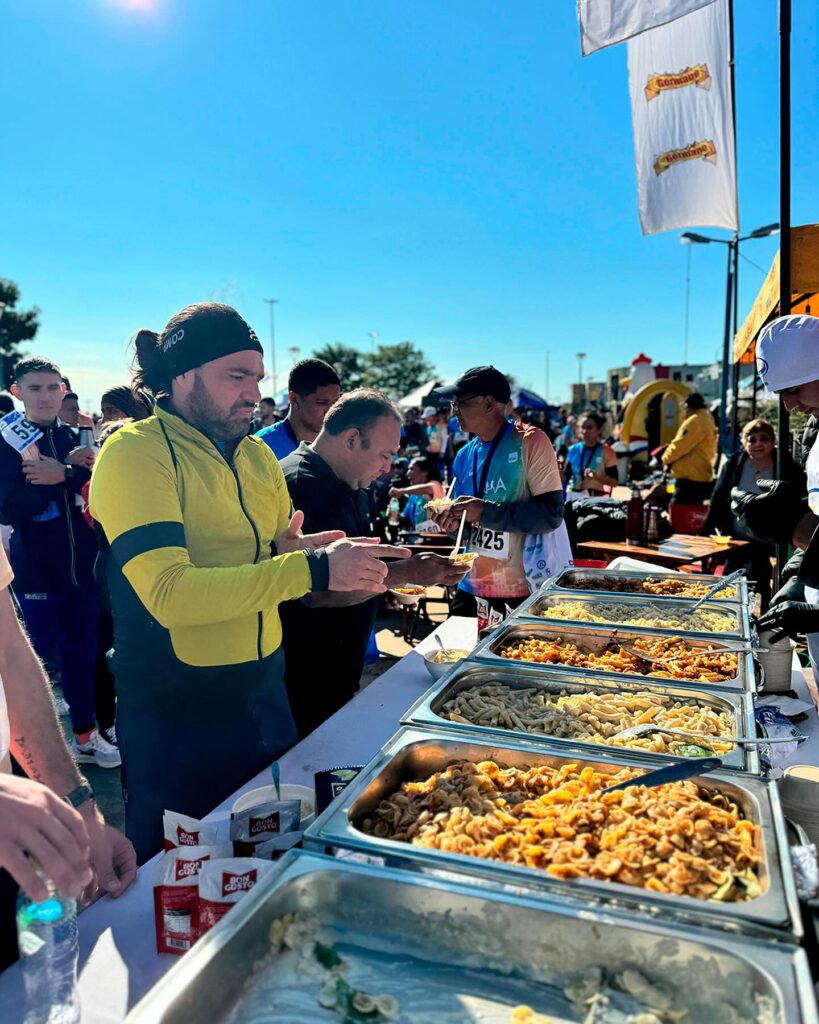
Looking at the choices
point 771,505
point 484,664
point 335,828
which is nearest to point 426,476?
point 771,505

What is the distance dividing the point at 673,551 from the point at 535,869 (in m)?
4.69

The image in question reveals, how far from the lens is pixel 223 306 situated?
188 cm

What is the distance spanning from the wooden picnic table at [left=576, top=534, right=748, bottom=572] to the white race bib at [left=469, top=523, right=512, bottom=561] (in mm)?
2256

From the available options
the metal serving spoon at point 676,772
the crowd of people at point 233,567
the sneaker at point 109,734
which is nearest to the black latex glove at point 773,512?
the crowd of people at point 233,567

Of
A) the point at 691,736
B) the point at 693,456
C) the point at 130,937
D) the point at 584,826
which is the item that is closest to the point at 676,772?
the point at 584,826

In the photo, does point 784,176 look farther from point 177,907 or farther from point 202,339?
point 177,907

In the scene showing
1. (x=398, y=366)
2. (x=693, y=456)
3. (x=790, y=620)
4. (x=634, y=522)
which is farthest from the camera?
(x=398, y=366)

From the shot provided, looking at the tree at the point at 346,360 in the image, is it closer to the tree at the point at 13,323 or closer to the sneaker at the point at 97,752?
the tree at the point at 13,323

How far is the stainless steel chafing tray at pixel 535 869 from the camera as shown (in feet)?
3.16

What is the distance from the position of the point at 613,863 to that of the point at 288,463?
A: 1.89 m

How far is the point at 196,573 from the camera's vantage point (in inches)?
63.2

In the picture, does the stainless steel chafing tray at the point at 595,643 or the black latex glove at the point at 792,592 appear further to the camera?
the black latex glove at the point at 792,592

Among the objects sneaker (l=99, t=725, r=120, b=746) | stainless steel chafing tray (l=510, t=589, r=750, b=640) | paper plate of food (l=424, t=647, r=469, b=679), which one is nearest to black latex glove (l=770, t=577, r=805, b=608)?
stainless steel chafing tray (l=510, t=589, r=750, b=640)

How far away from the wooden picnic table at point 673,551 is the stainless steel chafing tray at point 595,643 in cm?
299
